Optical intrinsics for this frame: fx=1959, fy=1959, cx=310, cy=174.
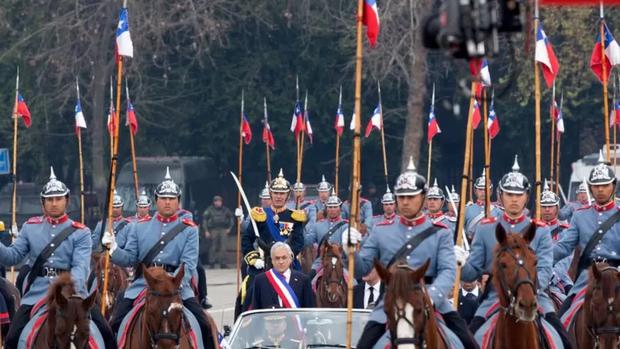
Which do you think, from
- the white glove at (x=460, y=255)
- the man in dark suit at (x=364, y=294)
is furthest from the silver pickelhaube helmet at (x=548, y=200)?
the white glove at (x=460, y=255)

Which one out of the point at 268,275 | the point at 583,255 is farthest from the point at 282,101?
the point at 583,255

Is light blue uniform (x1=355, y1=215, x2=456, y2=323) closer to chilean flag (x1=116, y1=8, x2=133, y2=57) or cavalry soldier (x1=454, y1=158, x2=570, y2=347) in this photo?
cavalry soldier (x1=454, y1=158, x2=570, y2=347)

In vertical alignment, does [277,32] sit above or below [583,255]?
above

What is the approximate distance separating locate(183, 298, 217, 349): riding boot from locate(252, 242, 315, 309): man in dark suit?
2183 mm

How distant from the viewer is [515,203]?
52.3 feet

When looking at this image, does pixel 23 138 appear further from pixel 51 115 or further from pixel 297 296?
pixel 297 296

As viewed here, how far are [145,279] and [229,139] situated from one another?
107 ft

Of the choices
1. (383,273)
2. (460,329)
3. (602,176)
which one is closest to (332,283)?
(602,176)

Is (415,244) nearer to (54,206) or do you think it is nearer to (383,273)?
(383,273)

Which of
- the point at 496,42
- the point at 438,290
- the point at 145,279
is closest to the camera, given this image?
the point at 496,42

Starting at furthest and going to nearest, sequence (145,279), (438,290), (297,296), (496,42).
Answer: (297,296) → (145,279) → (438,290) → (496,42)

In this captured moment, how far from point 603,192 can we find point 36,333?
4975mm

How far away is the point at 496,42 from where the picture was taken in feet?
35.3

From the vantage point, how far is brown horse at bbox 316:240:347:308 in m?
23.2
